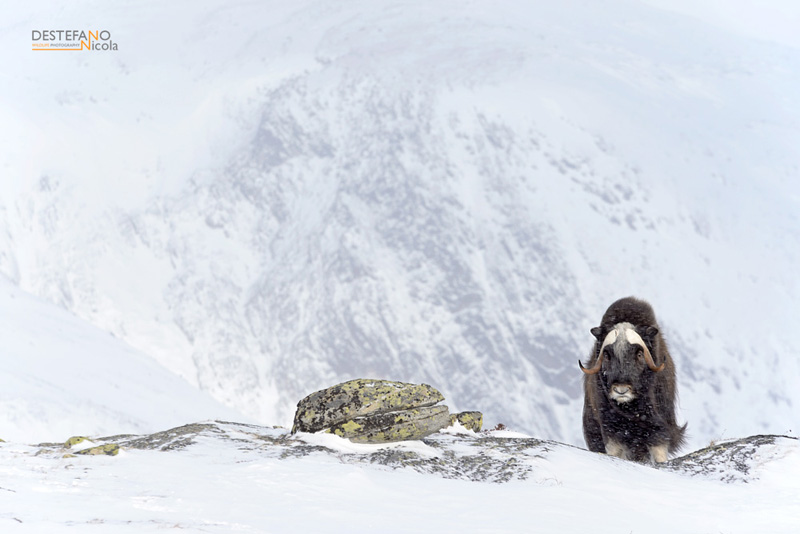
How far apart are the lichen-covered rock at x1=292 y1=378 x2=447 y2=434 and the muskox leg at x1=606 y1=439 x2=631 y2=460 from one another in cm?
359

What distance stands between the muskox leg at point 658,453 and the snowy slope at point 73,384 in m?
27.9

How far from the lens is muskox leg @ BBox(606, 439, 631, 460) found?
516 inches

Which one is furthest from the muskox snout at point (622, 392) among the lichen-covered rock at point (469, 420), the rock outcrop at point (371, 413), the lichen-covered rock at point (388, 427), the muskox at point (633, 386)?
the lichen-covered rock at point (388, 427)

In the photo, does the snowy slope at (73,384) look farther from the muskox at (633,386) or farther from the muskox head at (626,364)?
the muskox head at (626,364)

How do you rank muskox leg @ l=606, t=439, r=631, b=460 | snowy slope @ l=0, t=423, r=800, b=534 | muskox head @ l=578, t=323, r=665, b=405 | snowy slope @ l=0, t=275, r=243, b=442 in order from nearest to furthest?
snowy slope @ l=0, t=423, r=800, b=534 → muskox head @ l=578, t=323, r=665, b=405 → muskox leg @ l=606, t=439, r=631, b=460 → snowy slope @ l=0, t=275, r=243, b=442

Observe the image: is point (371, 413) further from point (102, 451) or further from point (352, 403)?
point (102, 451)

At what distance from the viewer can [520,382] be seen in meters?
155

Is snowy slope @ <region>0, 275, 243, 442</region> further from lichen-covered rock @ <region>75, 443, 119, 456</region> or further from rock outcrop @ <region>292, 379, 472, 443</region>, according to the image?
rock outcrop @ <region>292, 379, 472, 443</region>

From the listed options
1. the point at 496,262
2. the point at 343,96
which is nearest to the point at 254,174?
the point at 343,96

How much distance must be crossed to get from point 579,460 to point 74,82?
17101cm

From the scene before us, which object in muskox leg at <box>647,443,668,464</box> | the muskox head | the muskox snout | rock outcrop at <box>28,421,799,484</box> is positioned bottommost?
muskox leg at <box>647,443,668,464</box>

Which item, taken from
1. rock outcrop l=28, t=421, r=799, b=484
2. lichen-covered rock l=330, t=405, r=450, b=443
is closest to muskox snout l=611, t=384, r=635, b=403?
rock outcrop l=28, t=421, r=799, b=484

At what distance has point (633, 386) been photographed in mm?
12289

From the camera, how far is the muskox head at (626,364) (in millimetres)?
12227
